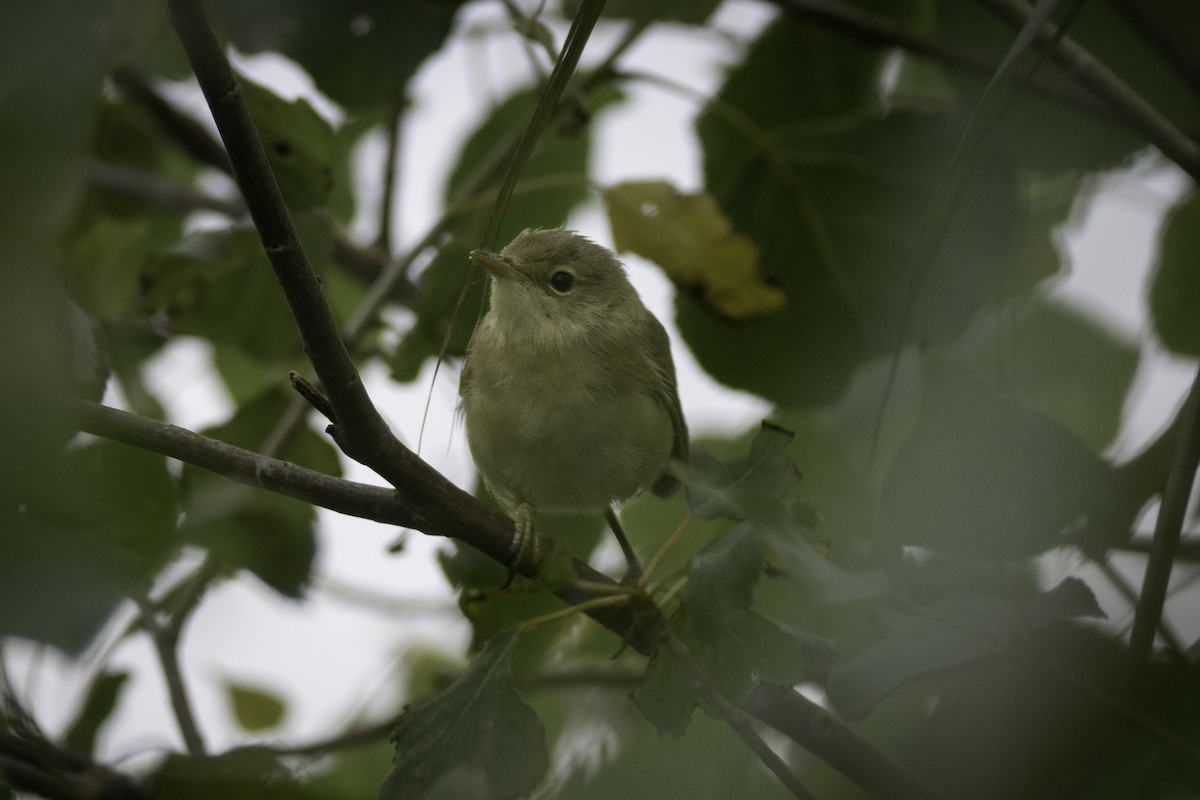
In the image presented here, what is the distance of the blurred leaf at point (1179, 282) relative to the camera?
9.70 feet

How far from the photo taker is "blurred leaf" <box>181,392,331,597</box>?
265 cm

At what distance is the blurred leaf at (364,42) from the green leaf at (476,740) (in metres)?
1.70

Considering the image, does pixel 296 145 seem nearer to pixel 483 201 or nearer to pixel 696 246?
pixel 483 201

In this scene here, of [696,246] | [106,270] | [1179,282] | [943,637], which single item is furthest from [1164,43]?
[106,270]

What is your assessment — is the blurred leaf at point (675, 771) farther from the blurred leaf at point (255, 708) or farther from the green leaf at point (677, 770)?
the blurred leaf at point (255, 708)

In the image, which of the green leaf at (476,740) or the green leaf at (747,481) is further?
the green leaf at (476,740)

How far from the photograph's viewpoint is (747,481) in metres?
1.72

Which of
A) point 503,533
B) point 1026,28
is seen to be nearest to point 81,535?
point 503,533

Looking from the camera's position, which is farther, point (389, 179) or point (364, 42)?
point (389, 179)

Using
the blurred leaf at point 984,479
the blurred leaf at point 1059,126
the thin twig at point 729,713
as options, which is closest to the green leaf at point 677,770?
the thin twig at point 729,713

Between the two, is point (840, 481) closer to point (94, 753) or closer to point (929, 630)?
point (929, 630)

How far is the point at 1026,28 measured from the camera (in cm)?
151

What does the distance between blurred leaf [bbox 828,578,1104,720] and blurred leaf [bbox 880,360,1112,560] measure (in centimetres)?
16

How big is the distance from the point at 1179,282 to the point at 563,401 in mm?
1733
